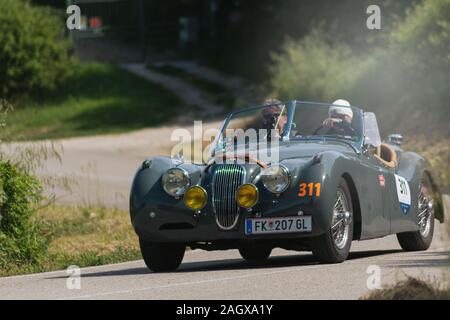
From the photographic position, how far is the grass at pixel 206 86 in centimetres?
4847

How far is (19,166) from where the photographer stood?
59.2 feet

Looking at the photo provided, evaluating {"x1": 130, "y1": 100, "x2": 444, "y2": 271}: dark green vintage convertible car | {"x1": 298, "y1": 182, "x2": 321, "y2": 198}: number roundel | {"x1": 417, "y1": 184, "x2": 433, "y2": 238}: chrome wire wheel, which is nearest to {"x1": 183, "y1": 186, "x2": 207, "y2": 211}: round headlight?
{"x1": 130, "y1": 100, "x2": 444, "y2": 271}: dark green vintage convertible car

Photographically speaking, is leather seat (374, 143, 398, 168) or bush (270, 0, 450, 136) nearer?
leather seat (374, 143, 398, 168)

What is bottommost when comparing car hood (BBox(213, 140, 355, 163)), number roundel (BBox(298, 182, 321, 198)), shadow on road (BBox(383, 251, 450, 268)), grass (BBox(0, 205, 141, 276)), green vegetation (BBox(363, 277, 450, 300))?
grass (BBox(0, 205, 141, 276))

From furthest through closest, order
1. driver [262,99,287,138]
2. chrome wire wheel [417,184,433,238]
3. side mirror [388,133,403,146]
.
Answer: side mirror [388,133,403,146]
chrome wire wheel [417,184,433,238]
driver [262,99,287,138]

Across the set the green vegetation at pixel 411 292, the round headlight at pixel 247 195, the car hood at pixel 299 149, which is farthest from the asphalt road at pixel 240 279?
the car hood at pixel 299 149

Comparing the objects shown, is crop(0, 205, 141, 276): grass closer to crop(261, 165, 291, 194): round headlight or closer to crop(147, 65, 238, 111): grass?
crop(261, 165, 291, 194): round headlight

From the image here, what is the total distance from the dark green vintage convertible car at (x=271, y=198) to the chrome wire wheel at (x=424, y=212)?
796 millimetres

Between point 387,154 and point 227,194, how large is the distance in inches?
114

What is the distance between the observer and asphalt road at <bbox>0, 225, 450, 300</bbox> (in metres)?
10.5

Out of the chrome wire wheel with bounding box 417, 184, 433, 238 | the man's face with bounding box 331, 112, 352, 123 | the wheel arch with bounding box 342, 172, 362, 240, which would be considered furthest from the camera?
the chrome wire wheel with bounding box 417, 184, 433, 238

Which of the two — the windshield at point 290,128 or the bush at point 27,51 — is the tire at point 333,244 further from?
the bush at point 27,51

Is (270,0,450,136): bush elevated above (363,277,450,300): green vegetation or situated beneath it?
elevated above

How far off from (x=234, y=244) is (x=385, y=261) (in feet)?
4.79
